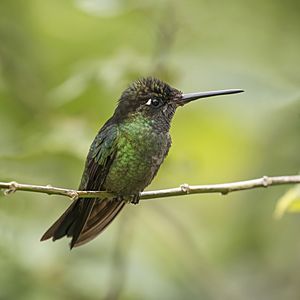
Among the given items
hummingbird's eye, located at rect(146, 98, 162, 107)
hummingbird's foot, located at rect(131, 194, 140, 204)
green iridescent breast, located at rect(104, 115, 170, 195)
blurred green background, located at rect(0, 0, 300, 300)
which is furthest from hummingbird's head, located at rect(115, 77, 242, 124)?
blurred green background, located at rect(0, 0, 300, 300)

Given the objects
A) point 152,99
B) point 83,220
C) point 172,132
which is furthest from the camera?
point 172,132

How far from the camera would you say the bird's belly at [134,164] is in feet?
12.7

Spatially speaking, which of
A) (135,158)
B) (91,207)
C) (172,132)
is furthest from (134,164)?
(172,132)

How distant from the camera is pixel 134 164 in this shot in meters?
3.88

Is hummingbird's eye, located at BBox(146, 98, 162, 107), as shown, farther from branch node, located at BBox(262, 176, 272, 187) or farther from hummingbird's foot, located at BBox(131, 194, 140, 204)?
branch node, located at BBox(262, 176, 272, 187)

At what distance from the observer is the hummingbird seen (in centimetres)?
387

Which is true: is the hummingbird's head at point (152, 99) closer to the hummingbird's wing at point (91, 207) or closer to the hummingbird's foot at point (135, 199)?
the hummingbird's wing at point (91, 207)

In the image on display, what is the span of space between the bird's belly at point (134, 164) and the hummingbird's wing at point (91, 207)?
38 mm

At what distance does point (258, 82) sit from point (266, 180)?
1.77 m

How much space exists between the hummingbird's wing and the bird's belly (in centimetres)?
4

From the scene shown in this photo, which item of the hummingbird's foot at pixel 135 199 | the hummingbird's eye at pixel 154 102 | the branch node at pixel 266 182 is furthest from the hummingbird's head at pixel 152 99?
the branch node at pixel 266 182

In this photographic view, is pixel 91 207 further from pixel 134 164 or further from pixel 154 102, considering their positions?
pixel 154 102

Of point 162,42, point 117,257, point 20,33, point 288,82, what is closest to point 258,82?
point 288,82

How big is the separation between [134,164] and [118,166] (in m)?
0.08
